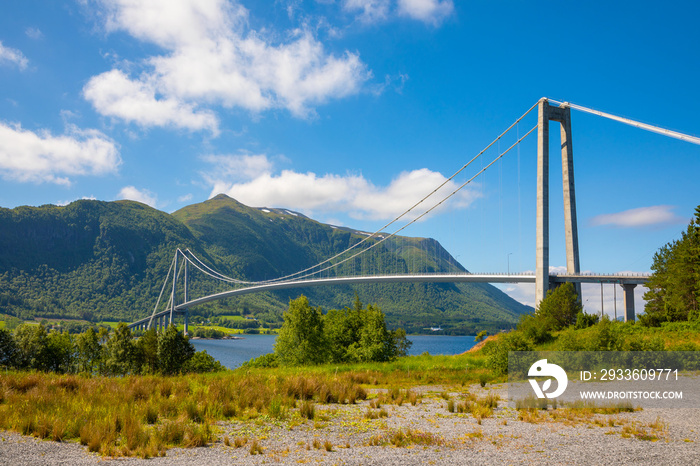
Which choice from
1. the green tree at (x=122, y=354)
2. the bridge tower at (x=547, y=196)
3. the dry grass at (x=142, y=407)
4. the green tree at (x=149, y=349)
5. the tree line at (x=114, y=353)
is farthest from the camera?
A: the green tree at (x=149, y=349)

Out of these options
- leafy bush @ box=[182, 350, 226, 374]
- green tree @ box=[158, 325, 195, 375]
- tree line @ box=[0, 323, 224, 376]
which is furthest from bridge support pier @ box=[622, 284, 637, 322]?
green tree @ box=[158, 325, 195, 375]

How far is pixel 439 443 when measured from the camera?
731cm

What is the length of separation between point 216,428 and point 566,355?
13731 mm

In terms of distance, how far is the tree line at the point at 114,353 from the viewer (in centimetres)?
3809

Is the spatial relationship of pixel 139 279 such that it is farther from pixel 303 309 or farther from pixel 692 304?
pixel 692 304

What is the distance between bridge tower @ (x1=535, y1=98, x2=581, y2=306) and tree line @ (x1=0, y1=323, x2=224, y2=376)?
2836cm

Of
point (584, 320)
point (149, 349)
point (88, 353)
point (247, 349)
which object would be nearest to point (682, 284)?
point (584, 320)

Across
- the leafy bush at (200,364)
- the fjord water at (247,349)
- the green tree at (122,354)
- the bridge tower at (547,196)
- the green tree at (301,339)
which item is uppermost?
the bridge tower at (547,196)

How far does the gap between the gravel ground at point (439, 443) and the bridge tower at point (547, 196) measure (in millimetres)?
27613

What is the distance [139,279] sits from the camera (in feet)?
618

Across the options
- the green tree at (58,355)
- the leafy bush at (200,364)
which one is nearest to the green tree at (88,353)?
the green tree at (58,355)

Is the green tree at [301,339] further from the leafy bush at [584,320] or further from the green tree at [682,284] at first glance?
the green tree at [682,284]

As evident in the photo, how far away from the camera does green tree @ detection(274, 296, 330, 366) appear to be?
27219 millimetres

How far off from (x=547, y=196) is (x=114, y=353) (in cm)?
3982
